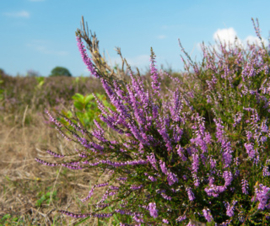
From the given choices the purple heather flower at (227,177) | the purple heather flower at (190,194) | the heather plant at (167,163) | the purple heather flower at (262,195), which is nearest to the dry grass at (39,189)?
the heather plant at (167,163)

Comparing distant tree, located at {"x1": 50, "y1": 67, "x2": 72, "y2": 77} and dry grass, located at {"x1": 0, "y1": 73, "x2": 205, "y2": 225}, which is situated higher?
distant tree, located at {"x1": 50, "y1": 67, "x2": 72, "y2": 77}

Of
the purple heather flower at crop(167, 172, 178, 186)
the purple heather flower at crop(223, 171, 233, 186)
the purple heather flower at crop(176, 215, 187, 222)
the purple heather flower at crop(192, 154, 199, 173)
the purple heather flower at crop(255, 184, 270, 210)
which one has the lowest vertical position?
the purple heather flower at crop(176, 215, 187, 222)

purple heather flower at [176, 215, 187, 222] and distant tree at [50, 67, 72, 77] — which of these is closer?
purple heather flower at [176, 215, 187, 222]

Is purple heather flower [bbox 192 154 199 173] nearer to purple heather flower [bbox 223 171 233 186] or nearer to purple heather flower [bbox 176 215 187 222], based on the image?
purple heather flower [bbox 223 171 233 186]

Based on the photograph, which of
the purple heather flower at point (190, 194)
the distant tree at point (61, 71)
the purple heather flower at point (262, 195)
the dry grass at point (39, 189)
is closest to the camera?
the purple heather flower at point (262, 195)

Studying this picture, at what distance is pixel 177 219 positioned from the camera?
182cm

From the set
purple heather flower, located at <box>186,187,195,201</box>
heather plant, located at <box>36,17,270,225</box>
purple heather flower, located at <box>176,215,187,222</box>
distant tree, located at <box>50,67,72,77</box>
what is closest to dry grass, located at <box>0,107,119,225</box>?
heather plant, located at <box>36,17,270,225</box>

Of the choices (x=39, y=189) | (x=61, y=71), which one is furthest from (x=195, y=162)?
(x=61, y=71)

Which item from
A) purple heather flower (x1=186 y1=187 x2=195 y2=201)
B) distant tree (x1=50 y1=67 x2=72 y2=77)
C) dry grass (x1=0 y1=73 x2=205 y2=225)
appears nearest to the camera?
purple heather flower (x1=186 y1=187 x2=195 y2=201)

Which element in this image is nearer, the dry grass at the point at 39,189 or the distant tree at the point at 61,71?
the dry grass at the point at 39,189

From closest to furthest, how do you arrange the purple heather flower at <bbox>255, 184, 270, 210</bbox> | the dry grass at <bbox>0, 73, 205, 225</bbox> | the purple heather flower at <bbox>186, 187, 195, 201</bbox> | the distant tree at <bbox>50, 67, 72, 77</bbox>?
the purple heather flower at <bbox>255, 184, 270, 210</bbox>
the purple heather flower at <bbox>186, 187, 195, 201</bbox>
the dry grass at <bbox>0, 73, 205, 225</bbox>
the distant tree at <bbox>50, 67, 72, 77</bbox>

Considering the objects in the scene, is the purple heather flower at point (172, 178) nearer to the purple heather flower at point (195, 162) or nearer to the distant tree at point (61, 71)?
the purple heather flower at point (195, 162)

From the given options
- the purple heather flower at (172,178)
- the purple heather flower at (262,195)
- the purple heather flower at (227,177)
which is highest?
the purple heather flower at (172,178)

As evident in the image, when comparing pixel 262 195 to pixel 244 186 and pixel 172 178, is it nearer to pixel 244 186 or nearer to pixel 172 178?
pixel 244 186
